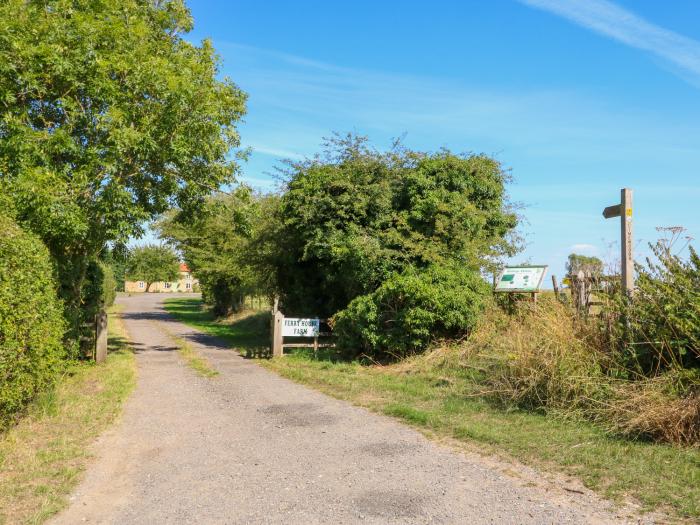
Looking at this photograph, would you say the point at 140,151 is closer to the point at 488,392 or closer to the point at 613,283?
the point at 488,392

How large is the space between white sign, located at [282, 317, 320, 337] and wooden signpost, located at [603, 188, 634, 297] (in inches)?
351

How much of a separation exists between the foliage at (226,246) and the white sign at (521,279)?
254 inches

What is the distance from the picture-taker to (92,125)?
454 inches

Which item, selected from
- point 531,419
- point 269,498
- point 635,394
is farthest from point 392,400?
point 269,498

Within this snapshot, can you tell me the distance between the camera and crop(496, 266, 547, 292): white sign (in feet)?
42.5

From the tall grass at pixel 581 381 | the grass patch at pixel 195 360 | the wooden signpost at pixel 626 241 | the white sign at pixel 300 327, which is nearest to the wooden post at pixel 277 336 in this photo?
the white sign at pixel 300 327

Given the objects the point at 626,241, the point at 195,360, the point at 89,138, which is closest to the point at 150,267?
the point at 195,360

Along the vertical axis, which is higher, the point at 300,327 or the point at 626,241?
the point at 626,241

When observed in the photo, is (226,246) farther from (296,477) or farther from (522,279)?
(296,477)

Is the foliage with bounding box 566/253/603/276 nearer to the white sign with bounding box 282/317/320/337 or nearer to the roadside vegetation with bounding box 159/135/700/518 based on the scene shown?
the roadside vegetation with bounding box 159/135/700/518

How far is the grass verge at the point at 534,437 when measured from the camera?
5.12m

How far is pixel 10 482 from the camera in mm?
5465

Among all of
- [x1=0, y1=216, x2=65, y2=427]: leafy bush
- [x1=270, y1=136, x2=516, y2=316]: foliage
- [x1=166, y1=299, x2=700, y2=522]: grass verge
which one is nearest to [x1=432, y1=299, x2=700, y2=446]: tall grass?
[x1=166, y1=299, x2=700, y2=522]: grass verge

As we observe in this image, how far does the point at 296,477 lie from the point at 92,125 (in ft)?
29.3
